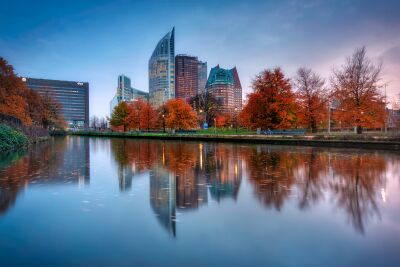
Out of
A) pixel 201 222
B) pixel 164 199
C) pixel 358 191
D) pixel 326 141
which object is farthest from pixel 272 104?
pixel 201 222

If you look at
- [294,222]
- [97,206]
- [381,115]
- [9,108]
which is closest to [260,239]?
[294,222]

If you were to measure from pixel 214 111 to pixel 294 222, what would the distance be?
8523cm

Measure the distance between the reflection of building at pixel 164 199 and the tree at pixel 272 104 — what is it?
29.1m

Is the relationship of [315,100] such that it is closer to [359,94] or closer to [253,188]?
[359,94]

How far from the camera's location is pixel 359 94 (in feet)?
107

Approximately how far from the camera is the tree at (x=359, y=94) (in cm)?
3061

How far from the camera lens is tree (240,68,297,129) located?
123 ft

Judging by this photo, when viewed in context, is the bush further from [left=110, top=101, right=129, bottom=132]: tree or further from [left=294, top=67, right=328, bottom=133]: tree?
[left=110, top=101, right=129, bottom=132]: tree

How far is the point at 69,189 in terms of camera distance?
27.7 feet

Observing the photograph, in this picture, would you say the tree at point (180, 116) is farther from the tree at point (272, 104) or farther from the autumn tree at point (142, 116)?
the tree at point (272, 104)

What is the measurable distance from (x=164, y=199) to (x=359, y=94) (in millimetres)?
32011

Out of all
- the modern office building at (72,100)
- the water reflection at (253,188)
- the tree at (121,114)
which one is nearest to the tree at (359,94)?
the water reflection at (253,188)

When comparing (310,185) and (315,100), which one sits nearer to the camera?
(310,185)

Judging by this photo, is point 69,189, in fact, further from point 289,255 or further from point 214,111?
point 214,111
